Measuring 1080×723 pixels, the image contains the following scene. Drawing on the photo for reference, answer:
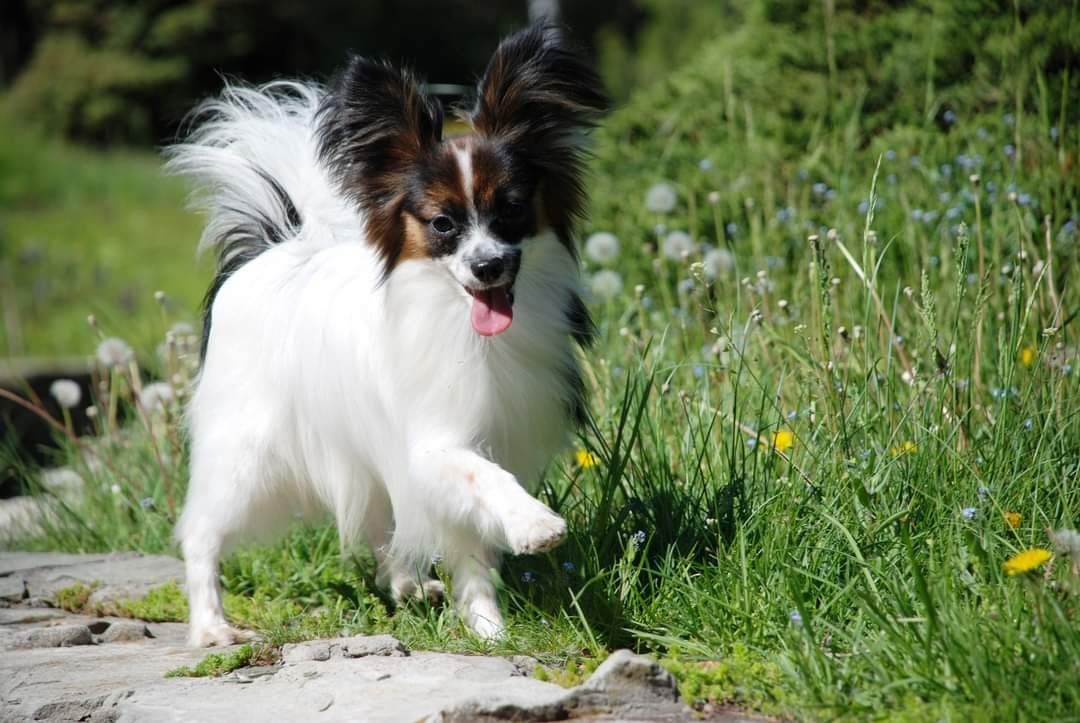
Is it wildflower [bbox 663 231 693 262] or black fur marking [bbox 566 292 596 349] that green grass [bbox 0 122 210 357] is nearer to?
wildflower [bbox 663 231 693 262]

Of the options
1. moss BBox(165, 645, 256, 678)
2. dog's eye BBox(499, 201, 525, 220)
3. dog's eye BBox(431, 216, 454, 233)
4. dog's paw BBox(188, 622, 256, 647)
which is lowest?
dog's paw BBox(188, 622, 256, 647)

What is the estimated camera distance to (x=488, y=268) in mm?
3467

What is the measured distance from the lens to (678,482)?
4.17 meters

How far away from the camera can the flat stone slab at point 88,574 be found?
4551mm

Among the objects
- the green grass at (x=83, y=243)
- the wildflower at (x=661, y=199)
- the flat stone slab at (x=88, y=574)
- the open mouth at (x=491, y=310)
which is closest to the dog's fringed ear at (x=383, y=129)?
the open mouth at (x=491, y=310)

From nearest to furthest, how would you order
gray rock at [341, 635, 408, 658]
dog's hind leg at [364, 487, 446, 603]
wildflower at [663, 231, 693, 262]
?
1. gray rock at [341, 635, 408, 658]
2. dog's hind leg at [364, 487, 446, 603]
3. wildflower at [663, 231, 693, 262]

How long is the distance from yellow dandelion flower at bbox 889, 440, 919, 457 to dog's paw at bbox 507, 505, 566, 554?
3.50 feet

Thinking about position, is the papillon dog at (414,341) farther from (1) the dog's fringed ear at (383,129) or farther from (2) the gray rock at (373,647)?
(2) the gray rock at (373,647)

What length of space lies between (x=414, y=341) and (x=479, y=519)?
1.98 ft

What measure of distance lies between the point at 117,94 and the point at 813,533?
19017mm

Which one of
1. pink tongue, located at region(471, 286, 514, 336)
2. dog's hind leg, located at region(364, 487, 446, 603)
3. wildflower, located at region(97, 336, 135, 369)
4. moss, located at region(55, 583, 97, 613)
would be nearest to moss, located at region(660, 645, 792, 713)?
pink tongue, located at region(471, 286, 514, 336)

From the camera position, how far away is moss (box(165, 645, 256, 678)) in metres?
3.37

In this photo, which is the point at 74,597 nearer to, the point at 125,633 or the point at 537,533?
the point at 125,633

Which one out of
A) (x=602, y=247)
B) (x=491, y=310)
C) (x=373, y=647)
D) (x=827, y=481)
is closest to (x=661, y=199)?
(x=602, y=247)
